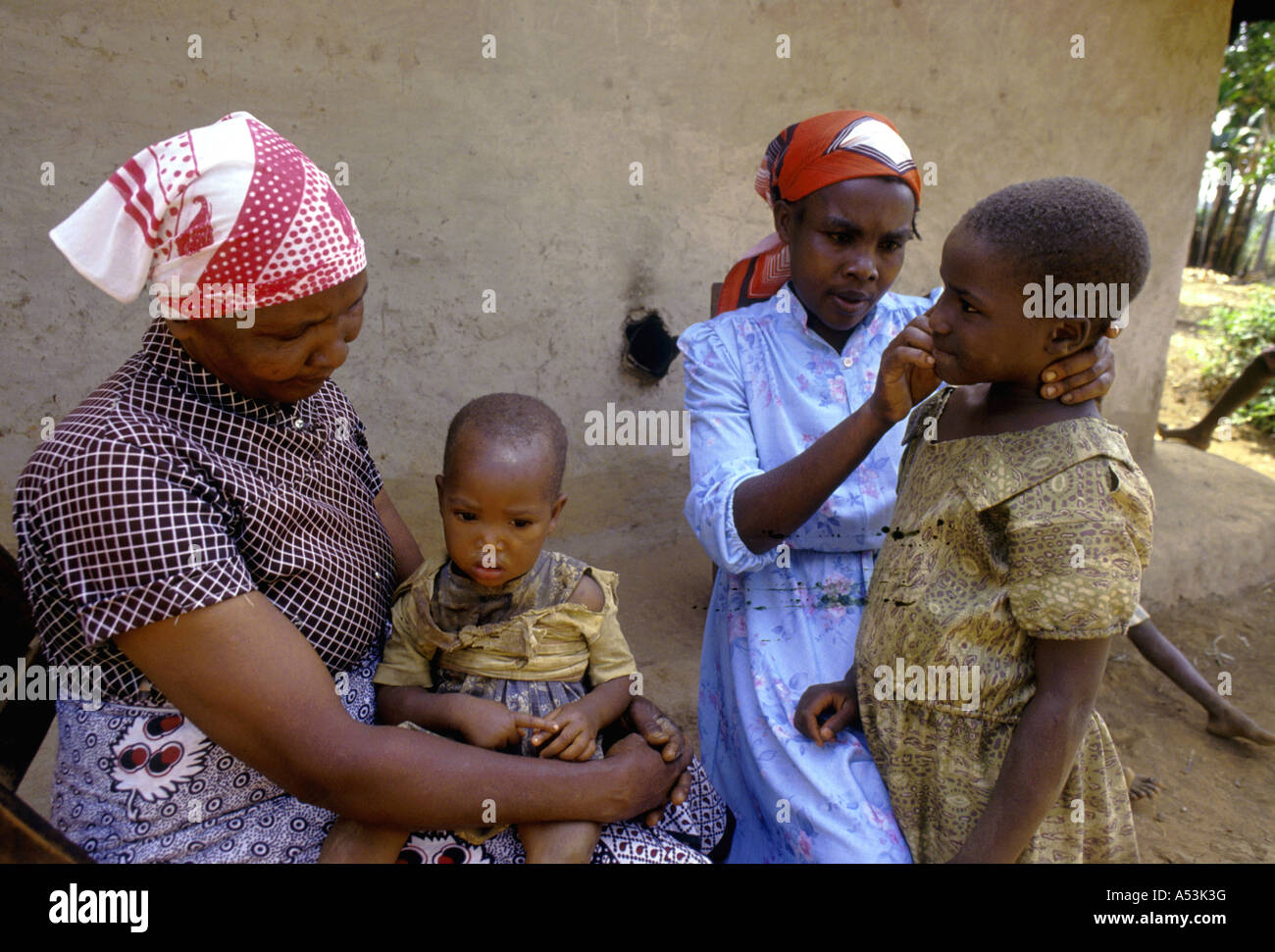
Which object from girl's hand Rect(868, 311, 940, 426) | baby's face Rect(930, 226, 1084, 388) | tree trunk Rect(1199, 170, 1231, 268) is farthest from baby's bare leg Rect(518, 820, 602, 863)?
tree trunk Rect(1199, 170, 1231, 268)

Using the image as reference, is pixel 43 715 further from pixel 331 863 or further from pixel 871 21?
pixel 871 21

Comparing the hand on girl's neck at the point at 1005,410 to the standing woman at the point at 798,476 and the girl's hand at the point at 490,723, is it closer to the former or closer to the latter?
the standing woman at the point at 798,476

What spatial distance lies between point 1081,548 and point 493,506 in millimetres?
1088

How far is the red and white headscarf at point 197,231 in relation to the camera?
55.2 inches

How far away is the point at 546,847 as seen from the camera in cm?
157

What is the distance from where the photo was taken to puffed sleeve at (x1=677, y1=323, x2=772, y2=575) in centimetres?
197

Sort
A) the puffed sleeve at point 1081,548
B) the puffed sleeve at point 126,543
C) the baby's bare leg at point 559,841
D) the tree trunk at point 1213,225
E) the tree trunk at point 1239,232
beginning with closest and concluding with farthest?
the puffed sleeve at point 126,543 < the puffed sleeve at point 1081,548 < the baby's bare leg at point 559,841 < the tree trunk at point 1239,232 < the tree trunk at point 1213,225

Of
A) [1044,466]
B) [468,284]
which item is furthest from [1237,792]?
[468,284]

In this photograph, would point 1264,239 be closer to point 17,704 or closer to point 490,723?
point 490,723

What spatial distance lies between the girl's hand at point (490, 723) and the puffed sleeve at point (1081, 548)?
91cm

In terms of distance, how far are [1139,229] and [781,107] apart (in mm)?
3420

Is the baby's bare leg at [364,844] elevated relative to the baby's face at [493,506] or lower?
lower

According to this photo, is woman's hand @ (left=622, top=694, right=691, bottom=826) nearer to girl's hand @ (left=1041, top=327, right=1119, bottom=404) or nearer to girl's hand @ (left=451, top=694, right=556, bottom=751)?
girl's hand @ (left=451, top=694, right=556, bottom=751)

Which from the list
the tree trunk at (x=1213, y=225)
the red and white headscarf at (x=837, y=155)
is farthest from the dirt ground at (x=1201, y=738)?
the tree trunk at (x=1213, y=225)
